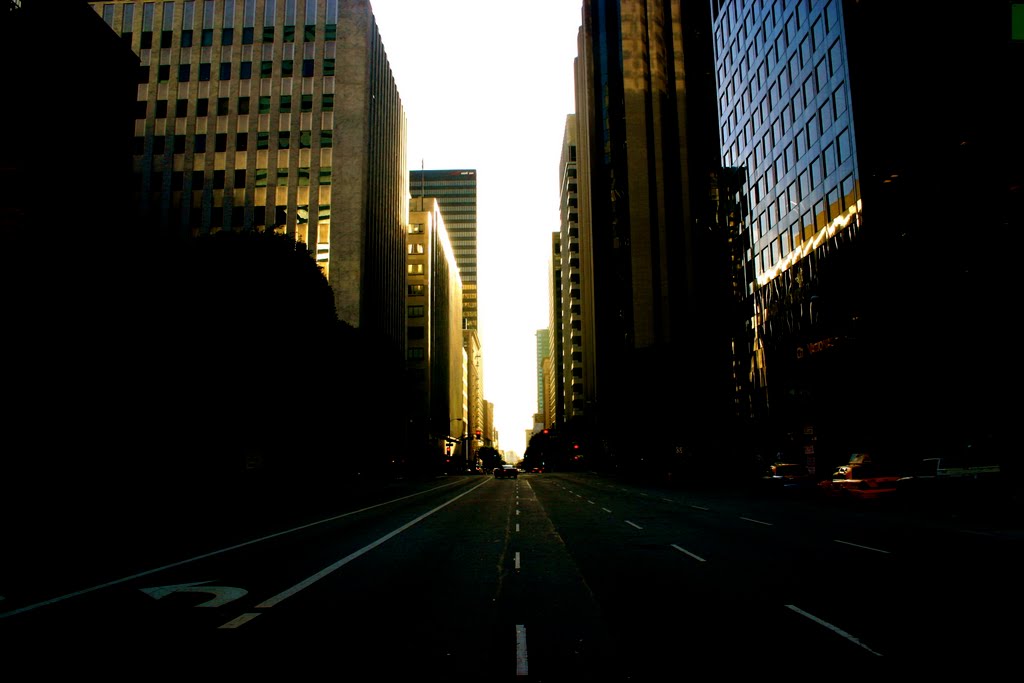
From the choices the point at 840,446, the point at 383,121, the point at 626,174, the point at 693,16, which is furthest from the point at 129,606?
the point at 693,16

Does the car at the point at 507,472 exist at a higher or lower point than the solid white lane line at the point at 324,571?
lower

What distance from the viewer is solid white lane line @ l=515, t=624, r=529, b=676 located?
569 cm

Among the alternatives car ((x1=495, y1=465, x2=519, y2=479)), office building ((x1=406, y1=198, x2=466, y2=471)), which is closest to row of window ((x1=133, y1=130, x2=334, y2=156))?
car ((x1=495, y1=465, x2=519, y2=479))

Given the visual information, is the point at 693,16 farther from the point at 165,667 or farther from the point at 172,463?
the point at 165,667

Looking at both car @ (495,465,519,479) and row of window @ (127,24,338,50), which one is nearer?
row of window @ (127,24,338,50)

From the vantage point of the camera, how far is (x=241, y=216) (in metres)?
67.6

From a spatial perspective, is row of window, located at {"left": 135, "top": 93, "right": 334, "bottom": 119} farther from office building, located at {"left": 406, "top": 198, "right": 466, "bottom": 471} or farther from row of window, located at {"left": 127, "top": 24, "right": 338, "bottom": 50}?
office building, located at {"left": 406, "top": 198, "right": 466, "bottom": 471}

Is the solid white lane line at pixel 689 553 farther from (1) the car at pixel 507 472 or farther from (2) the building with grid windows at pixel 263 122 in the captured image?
(1) the car at pixel 507 472

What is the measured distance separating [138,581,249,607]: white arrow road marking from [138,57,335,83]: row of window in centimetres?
7227

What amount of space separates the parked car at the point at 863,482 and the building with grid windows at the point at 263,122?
46077 mm

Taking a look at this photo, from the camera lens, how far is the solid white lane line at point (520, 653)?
569cm

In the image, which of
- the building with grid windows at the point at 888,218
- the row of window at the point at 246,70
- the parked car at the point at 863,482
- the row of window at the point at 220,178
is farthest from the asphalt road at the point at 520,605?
the row of window at the point at 246,70

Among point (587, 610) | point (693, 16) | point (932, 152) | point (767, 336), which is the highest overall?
point (693, 16)

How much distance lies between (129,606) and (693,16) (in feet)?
419
